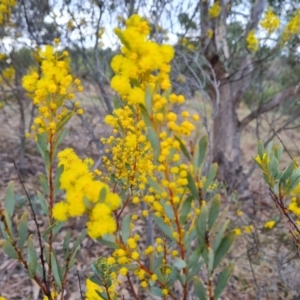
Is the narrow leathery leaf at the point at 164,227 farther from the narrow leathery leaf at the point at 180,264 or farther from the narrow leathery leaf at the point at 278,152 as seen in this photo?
the narrow leathery leaf at the point at 278,152

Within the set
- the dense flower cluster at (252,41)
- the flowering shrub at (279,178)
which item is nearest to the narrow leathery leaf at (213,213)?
the flowering shrub at (279,178)

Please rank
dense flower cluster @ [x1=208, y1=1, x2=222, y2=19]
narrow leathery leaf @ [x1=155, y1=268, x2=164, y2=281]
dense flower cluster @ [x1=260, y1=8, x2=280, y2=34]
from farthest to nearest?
dense flower cluster @ [x1=208, y1=1, x2=222, y2=19] < dense flower cluster @ [x1=260, y1=8, x2=280, y2=34] < narrow leathery leaf @ [x1=155, y1=268, x2=164, y2=281]

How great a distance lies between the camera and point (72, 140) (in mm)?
6953

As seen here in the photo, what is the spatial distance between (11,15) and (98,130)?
3.76m

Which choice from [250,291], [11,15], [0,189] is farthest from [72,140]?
[250,291]

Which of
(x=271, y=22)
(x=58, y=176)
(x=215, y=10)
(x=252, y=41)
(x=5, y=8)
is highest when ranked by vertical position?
(x=215, y=10)

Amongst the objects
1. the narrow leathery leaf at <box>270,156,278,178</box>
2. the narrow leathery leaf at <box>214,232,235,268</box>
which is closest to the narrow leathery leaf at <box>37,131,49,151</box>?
the narrow leathery leaf at <box>214,232,235,268</box>

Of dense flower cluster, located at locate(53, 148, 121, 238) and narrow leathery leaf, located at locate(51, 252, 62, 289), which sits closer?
dense flower cluster, located at locate(53, 148, 121, 238)

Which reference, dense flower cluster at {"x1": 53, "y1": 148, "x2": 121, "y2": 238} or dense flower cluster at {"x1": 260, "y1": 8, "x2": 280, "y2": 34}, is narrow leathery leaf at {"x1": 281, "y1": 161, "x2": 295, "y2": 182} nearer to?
dense flower cluster at {"x1": 53, "y1": 148, "x2": 121, "y2": 238}

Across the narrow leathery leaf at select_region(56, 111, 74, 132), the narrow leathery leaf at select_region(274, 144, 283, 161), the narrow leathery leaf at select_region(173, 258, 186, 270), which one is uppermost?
the narrow leathery leaf at select_region(56, 111, 74, 132)

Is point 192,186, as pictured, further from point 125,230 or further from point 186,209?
point 125,230

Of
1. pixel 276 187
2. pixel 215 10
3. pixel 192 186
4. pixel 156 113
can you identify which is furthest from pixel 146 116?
pixel 215 10

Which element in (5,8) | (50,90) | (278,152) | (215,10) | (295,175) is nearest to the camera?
(50,90)

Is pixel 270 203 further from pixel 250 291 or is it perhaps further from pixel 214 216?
pixel 214 216
